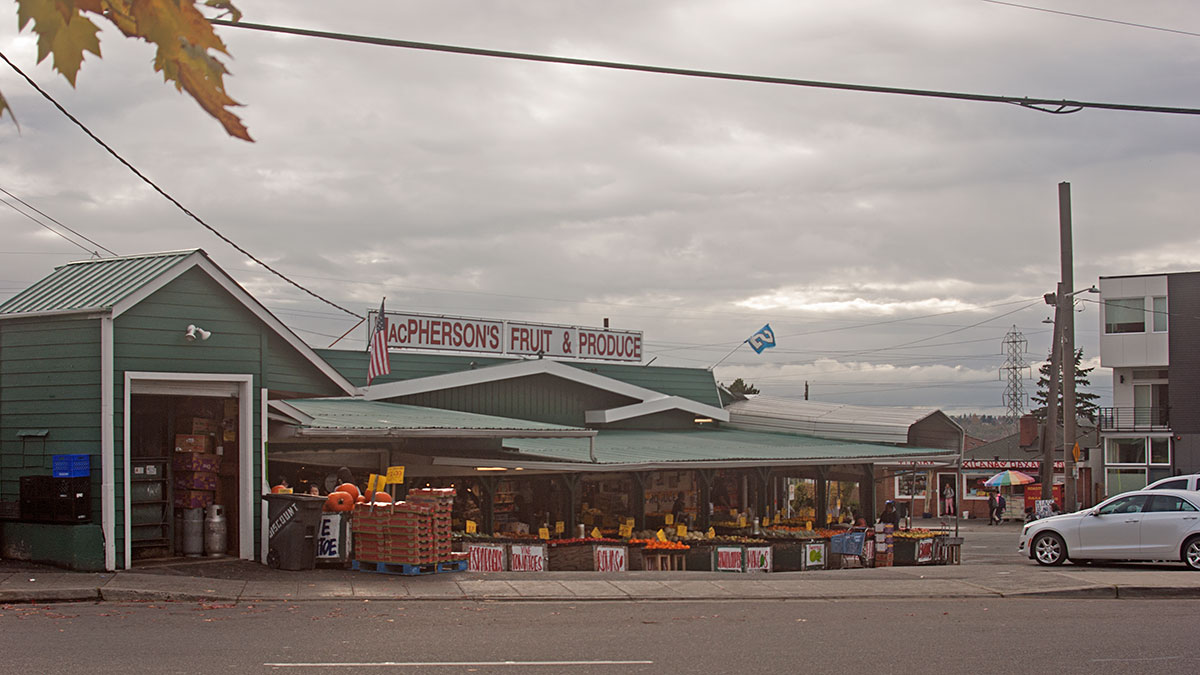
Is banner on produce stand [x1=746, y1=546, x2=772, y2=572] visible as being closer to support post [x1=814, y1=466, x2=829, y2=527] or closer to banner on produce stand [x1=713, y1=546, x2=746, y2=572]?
banner on produce stand [x1=713, y1=546, x2=746, y2=572]

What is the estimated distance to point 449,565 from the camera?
17484 mm

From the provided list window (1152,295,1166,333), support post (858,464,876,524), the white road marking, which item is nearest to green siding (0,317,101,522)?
the white road marking

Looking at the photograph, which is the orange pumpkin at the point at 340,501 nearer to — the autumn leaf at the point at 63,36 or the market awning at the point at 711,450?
the market awning at the point at 711,450

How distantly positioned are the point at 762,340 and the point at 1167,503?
17.2 m

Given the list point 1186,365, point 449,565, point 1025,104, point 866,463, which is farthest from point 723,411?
point 1186,365

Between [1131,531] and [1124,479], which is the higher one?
[1131,531]

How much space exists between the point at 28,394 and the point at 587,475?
13.7 meters

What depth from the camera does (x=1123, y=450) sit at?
182 feet

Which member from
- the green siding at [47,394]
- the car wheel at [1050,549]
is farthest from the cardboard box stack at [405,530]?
the car wheel at [1050,549]

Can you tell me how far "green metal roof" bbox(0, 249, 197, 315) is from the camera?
16469mm

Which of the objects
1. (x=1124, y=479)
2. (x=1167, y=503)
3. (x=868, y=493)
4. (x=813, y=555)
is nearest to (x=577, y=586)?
(x=813, y=555)

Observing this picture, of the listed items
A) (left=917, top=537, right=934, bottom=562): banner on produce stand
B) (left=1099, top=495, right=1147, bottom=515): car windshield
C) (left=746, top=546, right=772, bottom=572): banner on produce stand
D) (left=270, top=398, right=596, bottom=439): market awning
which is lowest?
(left=917, top=537, right=934, bottom=562): banner on produce stand

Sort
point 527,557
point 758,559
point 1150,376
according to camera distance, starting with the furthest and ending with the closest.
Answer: point 1150,376
point 758,559
point 527,557

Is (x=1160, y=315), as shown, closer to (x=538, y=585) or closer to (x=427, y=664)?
(x=538, y=585)
